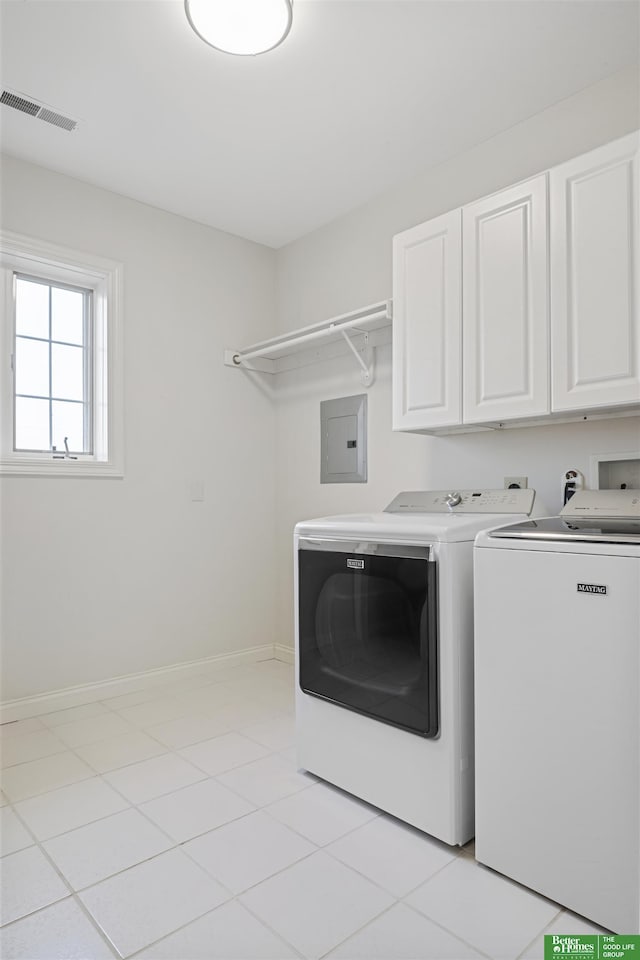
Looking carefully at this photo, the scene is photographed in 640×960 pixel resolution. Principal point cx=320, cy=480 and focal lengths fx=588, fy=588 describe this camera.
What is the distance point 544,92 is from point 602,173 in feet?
2.22

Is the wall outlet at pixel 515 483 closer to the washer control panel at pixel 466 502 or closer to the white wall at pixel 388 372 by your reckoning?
the white wall at pixel 388 372

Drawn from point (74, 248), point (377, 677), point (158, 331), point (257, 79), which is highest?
point (257, 79)

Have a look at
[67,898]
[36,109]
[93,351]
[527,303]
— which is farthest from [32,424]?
[527,303]

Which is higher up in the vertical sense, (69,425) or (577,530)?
(69,425)

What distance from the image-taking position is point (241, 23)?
173 centimetres

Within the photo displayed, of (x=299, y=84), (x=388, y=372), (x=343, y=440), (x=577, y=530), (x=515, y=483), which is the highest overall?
(x=299, y=84)

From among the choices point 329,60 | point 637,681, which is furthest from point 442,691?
point 329,60

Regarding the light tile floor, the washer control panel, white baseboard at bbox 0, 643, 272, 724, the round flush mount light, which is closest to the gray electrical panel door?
the washer control panel

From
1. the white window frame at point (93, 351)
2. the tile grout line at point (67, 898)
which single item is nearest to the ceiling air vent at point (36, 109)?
the white window frame at point (93, 351)

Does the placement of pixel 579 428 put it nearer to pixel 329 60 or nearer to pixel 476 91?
pixel 476 91

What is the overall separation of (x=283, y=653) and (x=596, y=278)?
2.62m

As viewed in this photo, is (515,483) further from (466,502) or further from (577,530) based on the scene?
(577,530)

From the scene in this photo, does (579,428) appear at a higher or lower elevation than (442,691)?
higher

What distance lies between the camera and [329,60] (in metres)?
2.04
